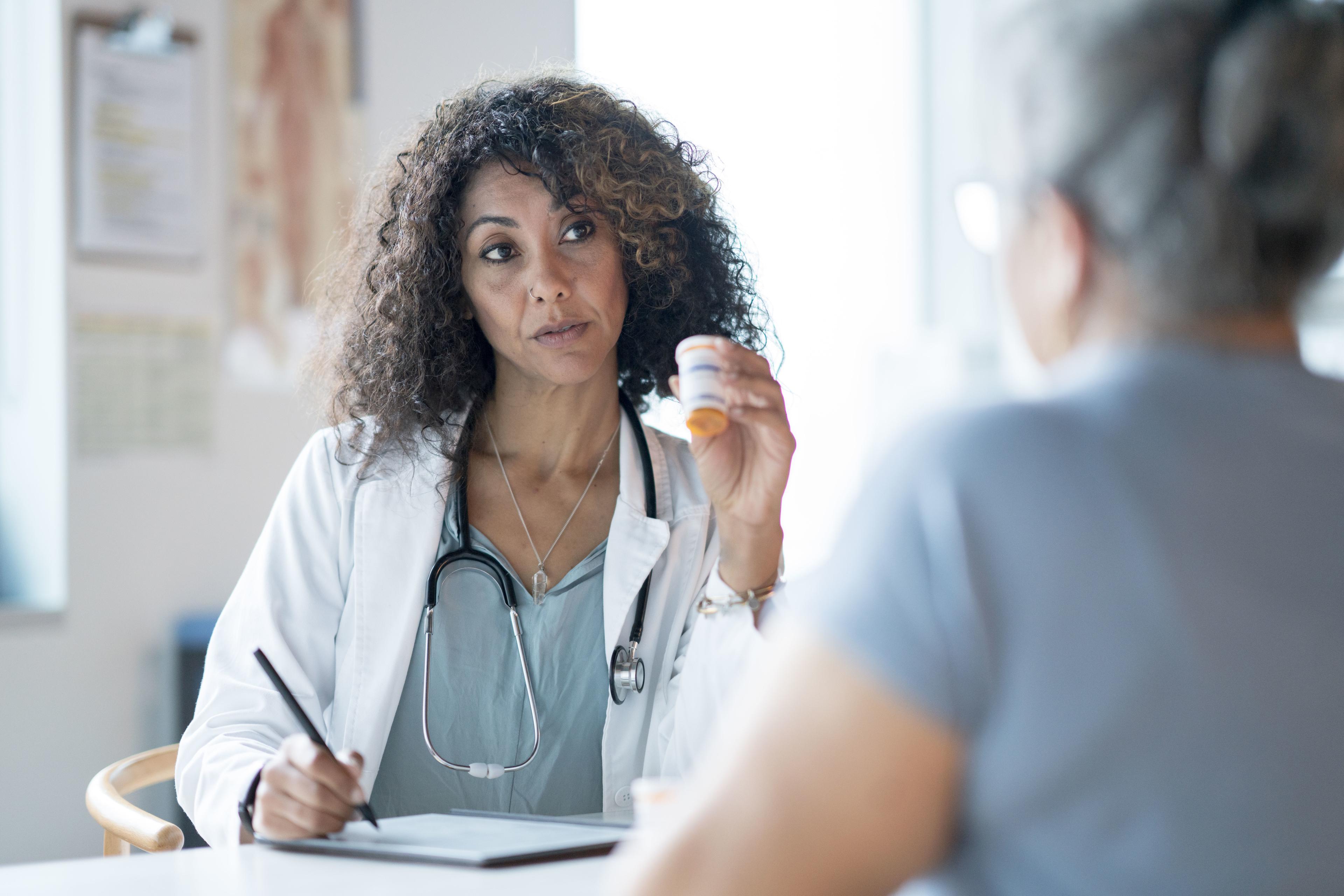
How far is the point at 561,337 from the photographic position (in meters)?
1.78

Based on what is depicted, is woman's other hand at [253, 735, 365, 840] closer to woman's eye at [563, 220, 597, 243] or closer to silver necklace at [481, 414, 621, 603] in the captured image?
silver necklace at [481, 414, 621, 603]

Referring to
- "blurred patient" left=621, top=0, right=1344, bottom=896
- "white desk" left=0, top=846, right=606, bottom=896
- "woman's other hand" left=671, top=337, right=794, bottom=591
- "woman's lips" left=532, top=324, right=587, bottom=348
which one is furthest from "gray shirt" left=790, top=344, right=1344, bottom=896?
"woman's lips" left=532, top=324, right=587, bottom=348

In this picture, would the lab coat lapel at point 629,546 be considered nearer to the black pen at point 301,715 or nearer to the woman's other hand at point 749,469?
the woman's other hand at point 749,469

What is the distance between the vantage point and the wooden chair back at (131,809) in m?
1.52

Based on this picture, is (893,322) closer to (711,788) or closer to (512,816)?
(512,816)

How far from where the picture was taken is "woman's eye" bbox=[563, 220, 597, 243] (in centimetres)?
181

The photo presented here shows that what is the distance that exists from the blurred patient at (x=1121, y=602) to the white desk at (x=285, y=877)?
46 cm

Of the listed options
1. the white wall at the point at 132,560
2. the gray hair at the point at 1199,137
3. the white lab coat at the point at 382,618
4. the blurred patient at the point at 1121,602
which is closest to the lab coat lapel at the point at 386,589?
the white lab coat at the point at 382,618

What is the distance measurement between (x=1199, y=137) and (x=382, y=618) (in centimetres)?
132

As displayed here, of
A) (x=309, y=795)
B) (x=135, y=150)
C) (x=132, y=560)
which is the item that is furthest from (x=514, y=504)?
(x=135, y=150)

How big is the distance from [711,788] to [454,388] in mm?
1382

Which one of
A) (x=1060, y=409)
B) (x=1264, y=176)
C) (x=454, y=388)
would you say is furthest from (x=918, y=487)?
(x=454, y=388)

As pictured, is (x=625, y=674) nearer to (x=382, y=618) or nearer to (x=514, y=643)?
(x=514, y=643)

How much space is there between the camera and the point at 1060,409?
62cm
